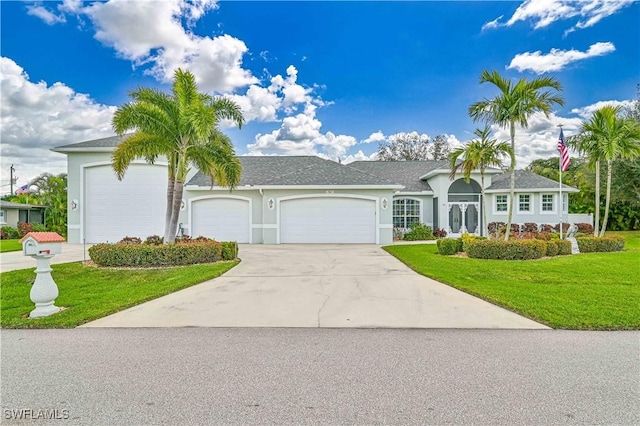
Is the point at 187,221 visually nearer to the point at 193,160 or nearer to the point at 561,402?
the point at 193,160

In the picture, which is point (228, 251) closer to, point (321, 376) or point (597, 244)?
point (321, 376)

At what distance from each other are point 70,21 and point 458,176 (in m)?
20.3

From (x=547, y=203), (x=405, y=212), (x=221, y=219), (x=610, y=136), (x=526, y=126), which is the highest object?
(x=610, y=136)

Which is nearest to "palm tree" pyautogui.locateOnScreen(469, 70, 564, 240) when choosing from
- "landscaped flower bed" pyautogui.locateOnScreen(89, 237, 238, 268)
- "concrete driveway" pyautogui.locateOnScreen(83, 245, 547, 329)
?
"concrete driveway" pyautogui.locateOnScreen(83, 245, 547, 329)

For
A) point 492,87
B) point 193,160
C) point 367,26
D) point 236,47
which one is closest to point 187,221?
point 193,160

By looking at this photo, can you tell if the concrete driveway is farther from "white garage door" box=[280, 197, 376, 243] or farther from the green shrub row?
"white garage door" box=[280, 197, 376, 243]

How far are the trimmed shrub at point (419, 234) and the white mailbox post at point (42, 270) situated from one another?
17131mm

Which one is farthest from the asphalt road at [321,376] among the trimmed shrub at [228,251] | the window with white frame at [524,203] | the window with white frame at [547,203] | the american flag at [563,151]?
the window with white frame at [547,203]

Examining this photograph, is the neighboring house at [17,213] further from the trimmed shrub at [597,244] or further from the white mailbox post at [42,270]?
the trimmed shrub at [597,244]

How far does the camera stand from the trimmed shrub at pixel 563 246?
13114 millimetres

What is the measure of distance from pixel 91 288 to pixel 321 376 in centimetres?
668

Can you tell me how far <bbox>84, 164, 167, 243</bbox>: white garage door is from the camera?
59.5ft

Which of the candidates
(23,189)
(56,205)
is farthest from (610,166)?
(23,189)

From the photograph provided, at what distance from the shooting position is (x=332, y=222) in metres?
17.8
